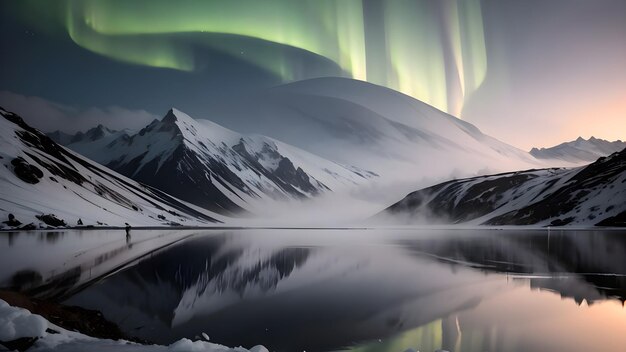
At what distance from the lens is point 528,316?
99.3 ft

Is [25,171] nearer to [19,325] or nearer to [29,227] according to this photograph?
[29,227]

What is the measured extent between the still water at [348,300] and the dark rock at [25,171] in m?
147

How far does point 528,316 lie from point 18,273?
130 feet

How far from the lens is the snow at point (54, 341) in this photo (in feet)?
57.7

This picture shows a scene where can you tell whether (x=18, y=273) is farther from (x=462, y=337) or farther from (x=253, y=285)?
(x=462, y=337)

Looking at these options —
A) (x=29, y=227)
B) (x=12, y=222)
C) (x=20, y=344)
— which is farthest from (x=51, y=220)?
(x=20, y=344)

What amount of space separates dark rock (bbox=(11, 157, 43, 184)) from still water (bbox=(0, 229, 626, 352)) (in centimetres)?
14652

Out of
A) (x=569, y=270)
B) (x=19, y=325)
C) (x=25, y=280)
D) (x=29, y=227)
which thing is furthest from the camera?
(x=29, y=227)

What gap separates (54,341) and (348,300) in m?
21.6

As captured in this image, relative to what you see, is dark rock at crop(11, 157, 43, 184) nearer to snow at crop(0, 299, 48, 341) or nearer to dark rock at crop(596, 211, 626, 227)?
snow at crop(0, 299, 48, 341)

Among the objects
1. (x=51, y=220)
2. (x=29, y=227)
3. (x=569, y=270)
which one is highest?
(x=51, y=220)

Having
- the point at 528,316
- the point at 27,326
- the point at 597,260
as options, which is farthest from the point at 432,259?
the point at 27,326

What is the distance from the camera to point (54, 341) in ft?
59.5

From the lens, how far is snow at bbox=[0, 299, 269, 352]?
1758 cm
